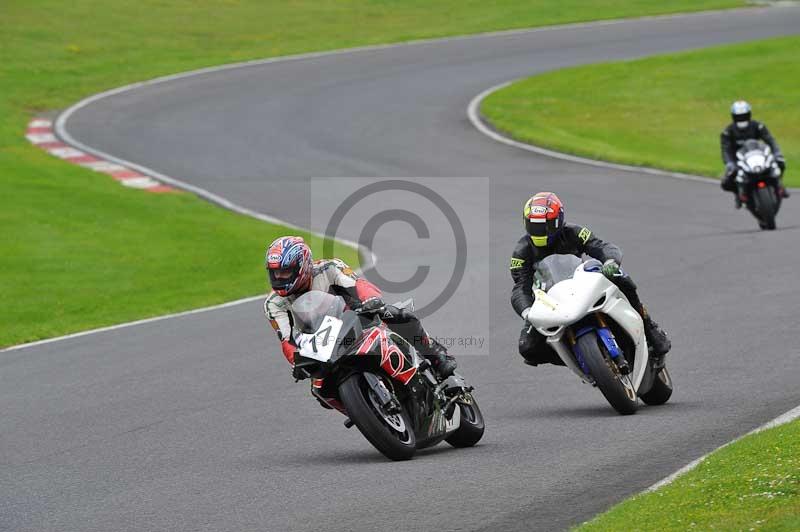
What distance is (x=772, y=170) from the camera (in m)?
19.2

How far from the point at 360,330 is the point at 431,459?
986 millimetres

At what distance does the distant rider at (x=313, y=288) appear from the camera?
848 centimetres

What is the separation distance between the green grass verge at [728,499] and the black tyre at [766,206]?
39.6 feet

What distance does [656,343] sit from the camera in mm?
9695

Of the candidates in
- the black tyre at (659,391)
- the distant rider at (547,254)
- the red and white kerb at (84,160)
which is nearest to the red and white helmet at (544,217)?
the distant rider at (547,254)

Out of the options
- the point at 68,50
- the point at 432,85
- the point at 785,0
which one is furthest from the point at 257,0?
the point at 785,0

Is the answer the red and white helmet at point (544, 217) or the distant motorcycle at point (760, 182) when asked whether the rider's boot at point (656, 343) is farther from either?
the distant motorcycle at point (760, 182)

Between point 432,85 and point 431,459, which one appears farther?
point 432,85

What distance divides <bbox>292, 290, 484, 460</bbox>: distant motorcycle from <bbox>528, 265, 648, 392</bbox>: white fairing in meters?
1.03

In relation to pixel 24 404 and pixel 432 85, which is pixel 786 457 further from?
pixel 432 85

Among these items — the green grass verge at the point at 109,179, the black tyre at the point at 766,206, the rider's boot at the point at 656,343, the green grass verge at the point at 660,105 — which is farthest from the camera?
the green grass verge at the point at 660,105

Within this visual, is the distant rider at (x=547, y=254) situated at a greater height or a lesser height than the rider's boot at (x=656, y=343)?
greater

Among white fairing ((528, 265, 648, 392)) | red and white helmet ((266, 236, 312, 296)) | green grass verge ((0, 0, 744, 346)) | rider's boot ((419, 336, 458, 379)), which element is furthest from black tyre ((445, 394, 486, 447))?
green grass verge ((0, 0, 744, 346))

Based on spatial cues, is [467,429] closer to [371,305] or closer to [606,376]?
[606,376]
